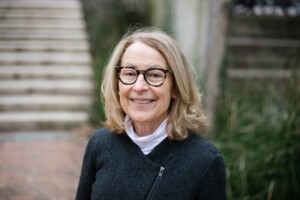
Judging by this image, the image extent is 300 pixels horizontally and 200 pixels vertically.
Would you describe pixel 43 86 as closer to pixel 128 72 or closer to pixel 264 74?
pixel 264 74

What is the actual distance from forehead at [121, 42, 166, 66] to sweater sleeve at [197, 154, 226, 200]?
0.52 m

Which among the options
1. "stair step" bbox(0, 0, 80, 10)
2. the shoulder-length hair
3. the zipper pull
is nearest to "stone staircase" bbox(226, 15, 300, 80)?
the shoulder-length hair

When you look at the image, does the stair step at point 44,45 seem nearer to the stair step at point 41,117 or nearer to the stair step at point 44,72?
the stair step at point 44,72

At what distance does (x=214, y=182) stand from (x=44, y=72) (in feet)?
18.2

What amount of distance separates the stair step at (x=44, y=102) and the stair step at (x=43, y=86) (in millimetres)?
121

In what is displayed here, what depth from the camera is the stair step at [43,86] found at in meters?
6.31

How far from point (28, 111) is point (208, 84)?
326cm

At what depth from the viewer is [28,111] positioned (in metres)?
6.04

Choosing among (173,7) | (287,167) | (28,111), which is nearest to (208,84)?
(287,167)

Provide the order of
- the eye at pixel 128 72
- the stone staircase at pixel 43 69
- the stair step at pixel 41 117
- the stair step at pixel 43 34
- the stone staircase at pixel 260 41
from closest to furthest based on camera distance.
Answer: the eye at pixel 128 72 < the stair step at pixel 41 117 < the stone staircase at pixel 43 69 < the stone staircase at pixel 260 41 < the stair step at pixel 43 34

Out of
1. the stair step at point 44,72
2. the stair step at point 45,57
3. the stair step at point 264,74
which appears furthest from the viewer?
the stair step at point 45,57

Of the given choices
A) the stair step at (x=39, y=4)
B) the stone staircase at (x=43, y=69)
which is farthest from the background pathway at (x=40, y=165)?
the stair step at (x=39, y=4)

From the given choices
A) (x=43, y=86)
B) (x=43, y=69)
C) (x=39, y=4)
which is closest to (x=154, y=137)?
(x=43, y=86)

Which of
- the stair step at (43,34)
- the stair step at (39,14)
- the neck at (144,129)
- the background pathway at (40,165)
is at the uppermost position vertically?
the stair step at (39,14)
